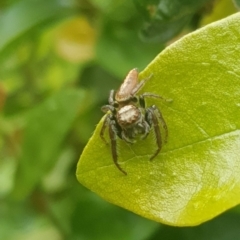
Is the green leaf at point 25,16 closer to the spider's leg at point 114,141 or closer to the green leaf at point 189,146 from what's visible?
the spider's leg at point 114,141

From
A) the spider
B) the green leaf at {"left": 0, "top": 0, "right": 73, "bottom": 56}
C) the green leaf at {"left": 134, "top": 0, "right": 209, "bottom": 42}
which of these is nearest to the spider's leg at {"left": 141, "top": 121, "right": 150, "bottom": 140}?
the spider

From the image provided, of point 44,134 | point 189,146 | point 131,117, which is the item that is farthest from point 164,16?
point 44,134

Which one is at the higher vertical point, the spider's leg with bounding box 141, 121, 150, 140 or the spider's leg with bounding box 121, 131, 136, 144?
the spider's leg with bounding box 121, 131, 136, 144

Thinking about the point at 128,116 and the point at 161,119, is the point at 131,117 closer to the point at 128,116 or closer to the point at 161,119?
the point at 128,116

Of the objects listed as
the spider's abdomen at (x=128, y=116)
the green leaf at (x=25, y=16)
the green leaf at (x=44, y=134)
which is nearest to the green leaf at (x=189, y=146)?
the spider's abdomen at (x=128, y=116)

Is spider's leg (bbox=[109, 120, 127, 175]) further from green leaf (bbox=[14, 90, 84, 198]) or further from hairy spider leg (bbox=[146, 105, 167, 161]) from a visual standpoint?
green leaf (bbox=[14, 90, 84, 198])

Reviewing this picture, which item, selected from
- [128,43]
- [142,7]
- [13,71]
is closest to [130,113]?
[142,7]
